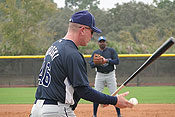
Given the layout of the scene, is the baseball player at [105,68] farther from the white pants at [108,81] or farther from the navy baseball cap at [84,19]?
the navy baseball cap at [84,19]

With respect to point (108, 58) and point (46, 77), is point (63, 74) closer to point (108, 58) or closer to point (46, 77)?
point (46, 77)

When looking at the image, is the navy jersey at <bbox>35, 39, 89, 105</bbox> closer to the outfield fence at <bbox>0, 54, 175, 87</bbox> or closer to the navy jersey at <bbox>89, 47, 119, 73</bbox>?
the navy jersey at <bbox>89, 47, 119, 73</bbox>

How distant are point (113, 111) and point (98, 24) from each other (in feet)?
112

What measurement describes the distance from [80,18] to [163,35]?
118 ft

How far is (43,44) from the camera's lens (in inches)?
1494

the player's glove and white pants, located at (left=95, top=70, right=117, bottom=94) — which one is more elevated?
the player's glove

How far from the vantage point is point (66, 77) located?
11.2 ft

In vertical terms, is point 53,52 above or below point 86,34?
below

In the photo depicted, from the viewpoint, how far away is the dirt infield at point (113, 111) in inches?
363

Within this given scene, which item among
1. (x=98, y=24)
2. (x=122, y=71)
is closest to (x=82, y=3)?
(x=98, y=24)

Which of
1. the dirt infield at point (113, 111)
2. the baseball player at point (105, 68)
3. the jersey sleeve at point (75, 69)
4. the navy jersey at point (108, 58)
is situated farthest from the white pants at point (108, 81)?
the jersey sleeve at point (75, 69)

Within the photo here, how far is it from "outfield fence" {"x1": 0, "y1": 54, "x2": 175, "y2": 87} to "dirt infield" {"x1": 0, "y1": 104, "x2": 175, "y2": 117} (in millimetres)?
6527

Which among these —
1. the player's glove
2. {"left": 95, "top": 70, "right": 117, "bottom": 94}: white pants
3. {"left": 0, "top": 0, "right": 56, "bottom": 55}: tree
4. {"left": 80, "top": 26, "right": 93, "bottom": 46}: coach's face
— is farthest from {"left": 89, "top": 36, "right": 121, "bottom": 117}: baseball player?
{"left": 0, "top": 0, "right": 56, "bottom": 55}: tree

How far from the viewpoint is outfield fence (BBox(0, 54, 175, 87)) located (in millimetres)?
17234
